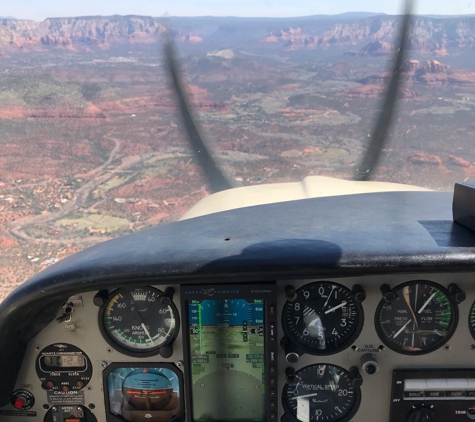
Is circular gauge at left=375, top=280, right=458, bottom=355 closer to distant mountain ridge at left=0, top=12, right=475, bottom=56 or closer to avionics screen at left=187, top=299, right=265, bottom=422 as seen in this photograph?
avionics screen at left=187, top=299, right=265, bottom=422

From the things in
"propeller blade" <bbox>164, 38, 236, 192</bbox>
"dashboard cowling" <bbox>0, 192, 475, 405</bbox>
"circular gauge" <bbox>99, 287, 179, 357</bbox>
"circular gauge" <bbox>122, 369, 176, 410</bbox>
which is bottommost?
"circular gauge" <bbox>122, 369, 176, 410</bbox>

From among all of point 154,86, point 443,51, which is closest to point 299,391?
point 154,86

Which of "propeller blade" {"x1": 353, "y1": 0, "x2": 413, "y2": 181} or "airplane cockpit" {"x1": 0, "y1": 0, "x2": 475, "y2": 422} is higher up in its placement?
"propeller blade" {"x1": 353, "y1": 0, "x2": 413, "y2": 181}

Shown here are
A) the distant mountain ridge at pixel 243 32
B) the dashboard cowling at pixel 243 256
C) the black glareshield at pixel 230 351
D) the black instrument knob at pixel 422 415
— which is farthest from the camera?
the distant mountain ridge at pixel 243 32

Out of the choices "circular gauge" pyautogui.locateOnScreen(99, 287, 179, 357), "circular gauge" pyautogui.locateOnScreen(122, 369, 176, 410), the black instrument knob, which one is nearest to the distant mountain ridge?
"circular gauge" pyautogui.locateOnScreen(99, 287, 179, 357)

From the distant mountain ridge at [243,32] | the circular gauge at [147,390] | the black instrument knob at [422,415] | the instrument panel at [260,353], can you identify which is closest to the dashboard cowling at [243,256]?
the instrument panel at [260,353]

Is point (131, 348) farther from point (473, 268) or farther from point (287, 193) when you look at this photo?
point (287, 193)

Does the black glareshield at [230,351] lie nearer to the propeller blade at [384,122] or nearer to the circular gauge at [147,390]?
the circular gauge at [147,390]

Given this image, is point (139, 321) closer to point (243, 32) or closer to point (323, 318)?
point (323, 318)
